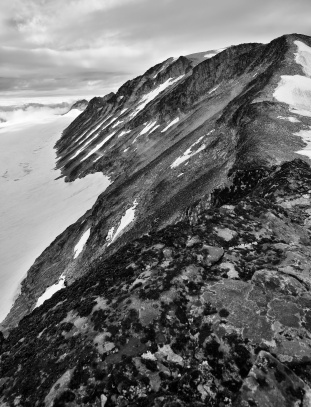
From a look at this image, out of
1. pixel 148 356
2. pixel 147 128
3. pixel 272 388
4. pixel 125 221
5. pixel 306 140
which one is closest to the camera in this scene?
pixel 272 388

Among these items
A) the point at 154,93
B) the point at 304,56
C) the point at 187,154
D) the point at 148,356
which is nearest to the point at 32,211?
the point at 187,154

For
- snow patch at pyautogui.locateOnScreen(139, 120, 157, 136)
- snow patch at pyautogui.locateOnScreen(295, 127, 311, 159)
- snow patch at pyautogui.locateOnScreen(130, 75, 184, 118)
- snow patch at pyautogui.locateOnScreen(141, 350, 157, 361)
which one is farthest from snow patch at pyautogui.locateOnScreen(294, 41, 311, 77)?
snow patch at pyautogui.locateOnScreen(130, 75, 184, 118)

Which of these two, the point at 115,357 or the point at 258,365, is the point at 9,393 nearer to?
the point at 115,357

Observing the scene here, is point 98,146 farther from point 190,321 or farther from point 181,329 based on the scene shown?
point 181,329

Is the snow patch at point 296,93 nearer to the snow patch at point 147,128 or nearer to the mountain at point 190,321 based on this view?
the mountain at point 190,321

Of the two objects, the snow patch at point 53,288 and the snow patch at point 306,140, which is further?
the snow patch at point 53,288

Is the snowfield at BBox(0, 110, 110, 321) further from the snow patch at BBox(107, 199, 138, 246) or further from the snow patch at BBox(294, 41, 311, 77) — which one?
the snow patch at BBox(294, 41, 311, 77)

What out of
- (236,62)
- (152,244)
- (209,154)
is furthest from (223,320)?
(236,62)

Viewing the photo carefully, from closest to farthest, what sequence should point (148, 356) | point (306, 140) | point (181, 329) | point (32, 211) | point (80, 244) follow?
point (148, 356)
point (181, 329)
point (306, 140)
point (80, 244)
point (32, 211)

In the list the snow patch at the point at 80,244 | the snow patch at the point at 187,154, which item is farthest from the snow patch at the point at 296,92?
the snow patch at the point at 80,244
